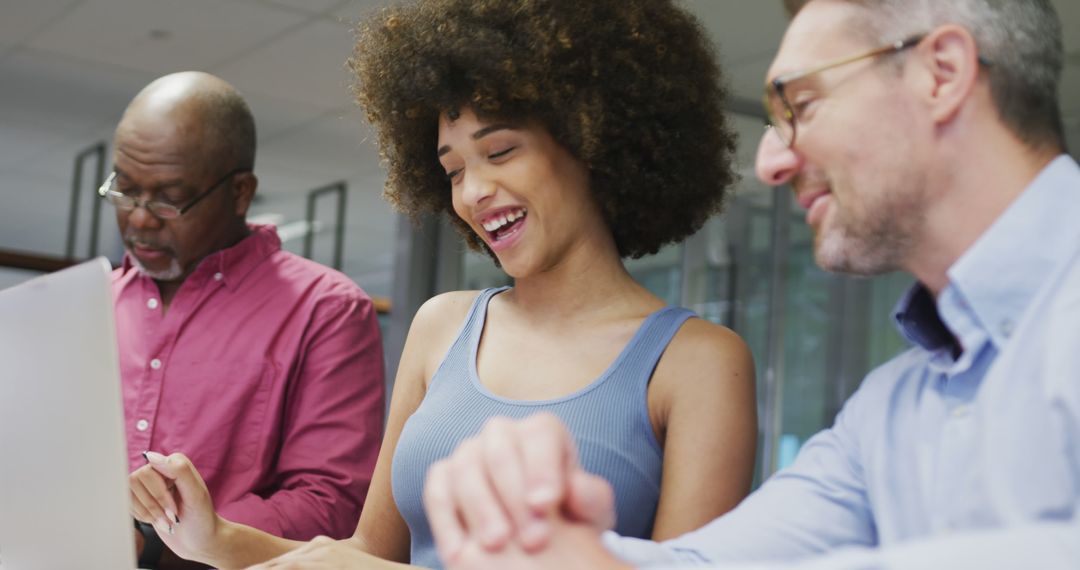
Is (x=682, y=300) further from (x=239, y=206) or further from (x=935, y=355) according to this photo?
(x=935, y=355)

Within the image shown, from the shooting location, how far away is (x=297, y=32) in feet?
14.1

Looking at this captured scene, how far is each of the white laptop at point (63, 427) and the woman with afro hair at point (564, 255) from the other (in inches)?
8.0

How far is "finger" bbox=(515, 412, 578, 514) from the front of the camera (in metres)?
0.69

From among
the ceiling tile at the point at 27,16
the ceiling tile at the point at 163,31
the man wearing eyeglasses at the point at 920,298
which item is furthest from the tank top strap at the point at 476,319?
the ceiling tile at the point at 27,16

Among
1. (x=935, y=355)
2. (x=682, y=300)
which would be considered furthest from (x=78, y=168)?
(x=935, y=355)

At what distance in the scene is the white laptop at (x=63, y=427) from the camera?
0.96 m

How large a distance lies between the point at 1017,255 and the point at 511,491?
1.44 feet

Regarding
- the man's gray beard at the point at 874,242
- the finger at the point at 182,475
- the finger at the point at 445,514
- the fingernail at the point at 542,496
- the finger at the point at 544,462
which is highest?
the man's gray beard at the point at 874,242

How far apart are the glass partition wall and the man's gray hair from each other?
3.61 m

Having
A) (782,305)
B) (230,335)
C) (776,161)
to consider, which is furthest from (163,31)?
(776,161)

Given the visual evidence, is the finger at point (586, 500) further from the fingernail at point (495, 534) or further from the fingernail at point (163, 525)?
the fingernail at point (163, 525)

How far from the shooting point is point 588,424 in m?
1.31

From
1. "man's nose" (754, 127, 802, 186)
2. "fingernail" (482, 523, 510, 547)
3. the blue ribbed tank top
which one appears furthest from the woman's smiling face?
"fingernail" (482, 523, 510, 547)

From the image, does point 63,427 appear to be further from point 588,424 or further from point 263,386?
point 263,386
